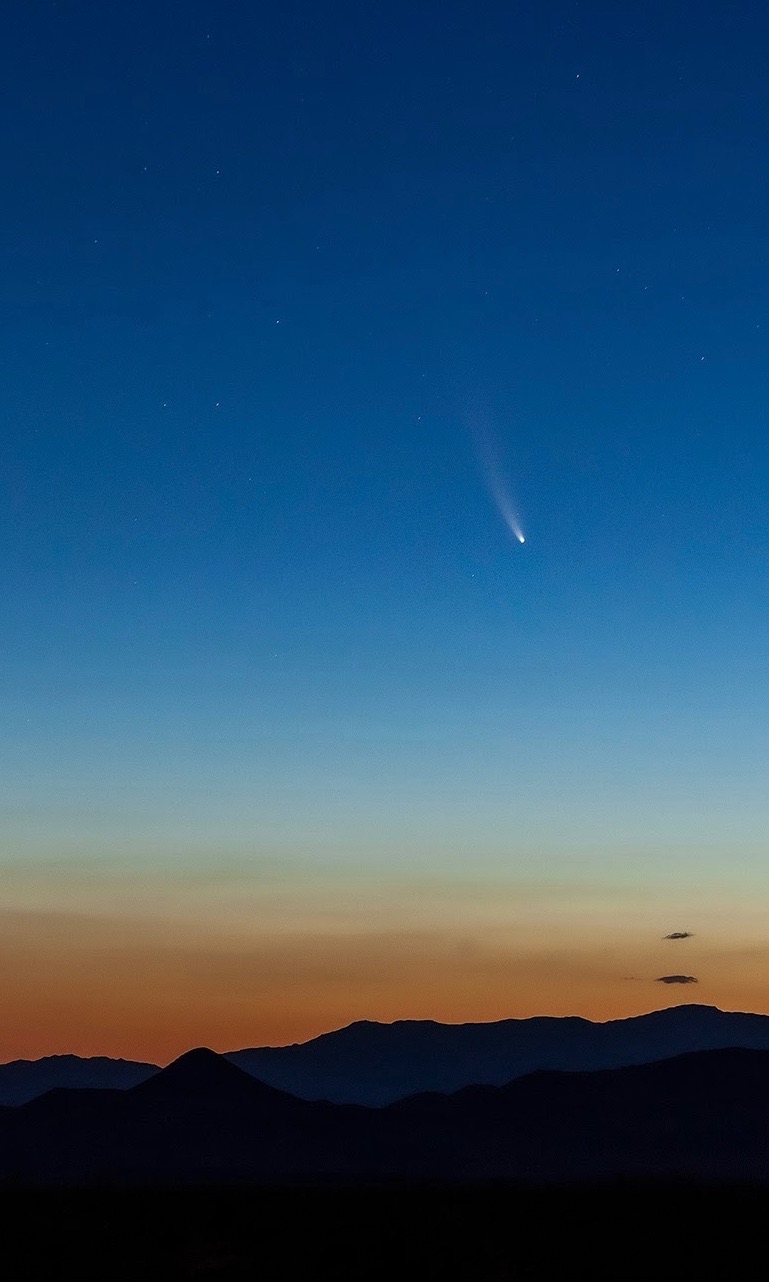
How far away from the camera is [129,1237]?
49531mm

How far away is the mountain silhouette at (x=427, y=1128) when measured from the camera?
502ft

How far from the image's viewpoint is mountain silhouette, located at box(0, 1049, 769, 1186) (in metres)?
153

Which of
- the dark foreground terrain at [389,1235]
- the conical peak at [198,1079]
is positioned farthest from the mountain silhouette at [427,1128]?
the dark foreground terrain at [389,1235]

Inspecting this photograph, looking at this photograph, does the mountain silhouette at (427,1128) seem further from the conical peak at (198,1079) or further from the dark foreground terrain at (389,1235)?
the dark foreground terrain at (389,1235)

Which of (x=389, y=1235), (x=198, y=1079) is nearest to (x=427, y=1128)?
(x=198, y=1079)

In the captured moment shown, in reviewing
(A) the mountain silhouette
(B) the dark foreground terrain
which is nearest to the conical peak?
(A) the mountain silhouette

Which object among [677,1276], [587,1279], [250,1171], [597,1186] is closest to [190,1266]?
[587,1279]

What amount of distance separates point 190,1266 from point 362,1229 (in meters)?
6.96

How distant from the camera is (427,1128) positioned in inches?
6634

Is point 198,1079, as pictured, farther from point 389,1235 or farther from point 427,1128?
point 389,1235

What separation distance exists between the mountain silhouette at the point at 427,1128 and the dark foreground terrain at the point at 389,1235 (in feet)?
299

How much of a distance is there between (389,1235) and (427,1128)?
125 m

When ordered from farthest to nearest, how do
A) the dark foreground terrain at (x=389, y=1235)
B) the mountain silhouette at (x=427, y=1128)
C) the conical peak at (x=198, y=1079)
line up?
1. the conical peak at (x=198, y=1079)
2. the mountain silhouette at (x=427, y=1128)
3. the dark foreground terrain at (x=389, y=1235)

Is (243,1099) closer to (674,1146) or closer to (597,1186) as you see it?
(674,1146)
